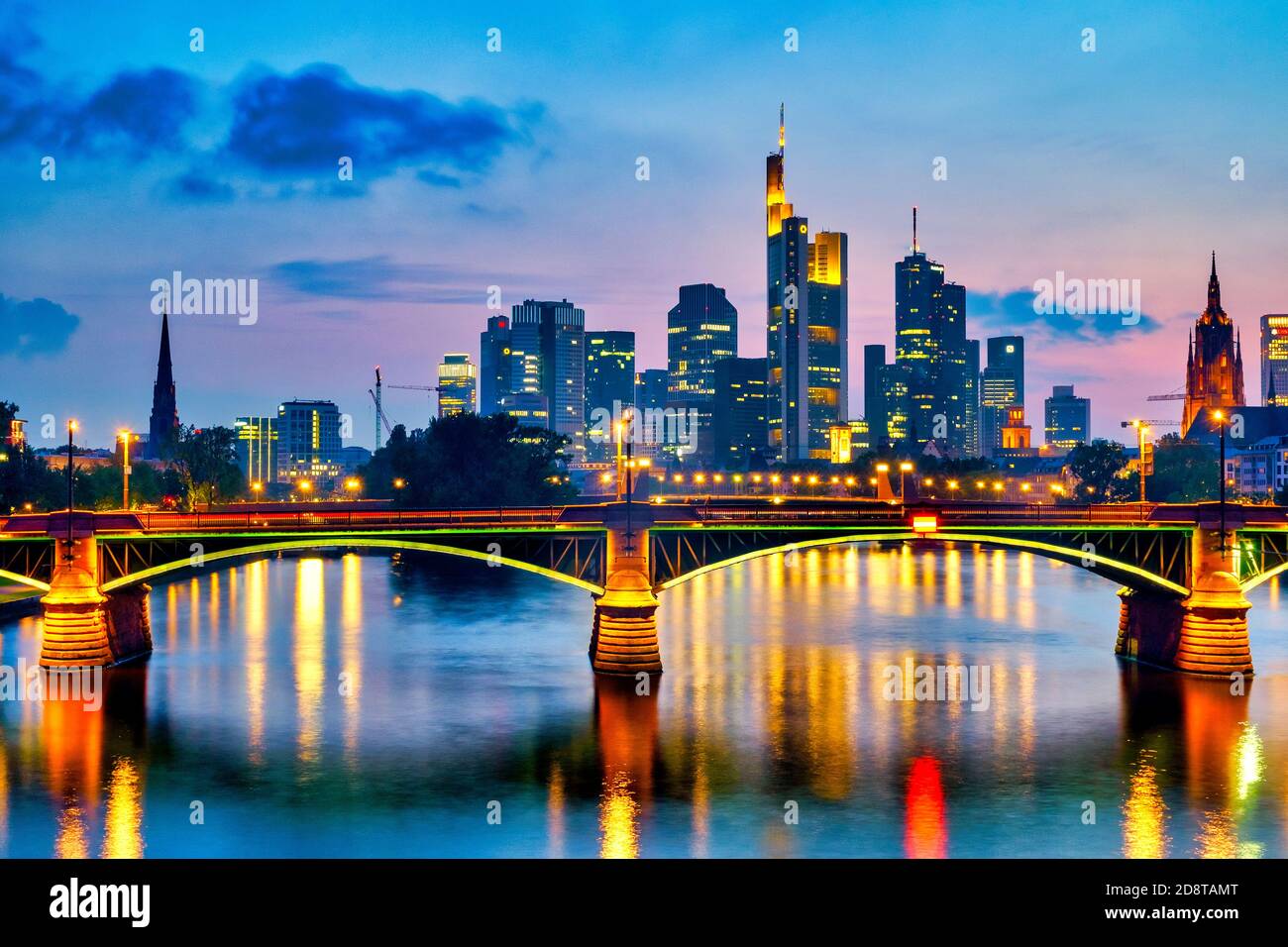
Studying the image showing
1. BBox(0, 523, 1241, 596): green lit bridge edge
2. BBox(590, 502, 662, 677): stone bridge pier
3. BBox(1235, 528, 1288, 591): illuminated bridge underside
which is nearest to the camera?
BBox(0, 523, 1241, 596): green lit bridge edge

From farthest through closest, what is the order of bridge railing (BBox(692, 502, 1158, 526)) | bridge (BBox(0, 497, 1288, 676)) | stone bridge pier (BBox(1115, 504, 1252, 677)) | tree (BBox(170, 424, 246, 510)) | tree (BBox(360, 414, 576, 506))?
1. tree (BBox(170, 424, 246, 510))
2. tree (BBox(360, 414, 576, 506))
3. bridge railing (BBox(692, 502, 1158, 526))
4. stone bridge pier (BBox(1115, 504, 1252, 677))
5. bridge (BBox(0, 497, 1288, 676))

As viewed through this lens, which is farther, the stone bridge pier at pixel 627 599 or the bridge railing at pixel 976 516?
Answer: the bridge railing at pixel 976 516

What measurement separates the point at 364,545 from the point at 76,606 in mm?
16112

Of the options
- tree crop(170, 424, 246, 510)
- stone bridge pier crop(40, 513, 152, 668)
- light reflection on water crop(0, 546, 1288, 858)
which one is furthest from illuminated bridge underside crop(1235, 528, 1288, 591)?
tree crop(170, 424, 246, 510)

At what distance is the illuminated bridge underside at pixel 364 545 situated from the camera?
7375 cm

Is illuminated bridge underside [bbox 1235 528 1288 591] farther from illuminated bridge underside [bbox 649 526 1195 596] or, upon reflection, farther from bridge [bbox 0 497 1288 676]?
illuminated bridge underside [bbox 649 526 1195 596]

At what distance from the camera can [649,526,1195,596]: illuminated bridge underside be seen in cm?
7750

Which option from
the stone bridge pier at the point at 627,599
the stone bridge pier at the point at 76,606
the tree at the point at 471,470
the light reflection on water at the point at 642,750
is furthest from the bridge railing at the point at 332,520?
the tree at the point at 471,470

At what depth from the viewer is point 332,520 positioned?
78000 millimetres

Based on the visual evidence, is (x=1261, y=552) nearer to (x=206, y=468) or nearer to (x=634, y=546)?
(x=634, y=546)

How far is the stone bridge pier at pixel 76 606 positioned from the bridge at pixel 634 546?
79 mm

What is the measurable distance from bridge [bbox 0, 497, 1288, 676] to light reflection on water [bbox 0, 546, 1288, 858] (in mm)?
3430

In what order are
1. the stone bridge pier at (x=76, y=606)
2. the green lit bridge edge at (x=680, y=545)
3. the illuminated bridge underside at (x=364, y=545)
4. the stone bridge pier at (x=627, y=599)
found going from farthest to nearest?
1. the stone bridge pier at (x=627, y=599)
2. the green lit bridge edge at (x=680, y=545)
3. the illuminated bridge underside at (x=364, y=545)
4. the stone bridge pier at (x=76, y=606)

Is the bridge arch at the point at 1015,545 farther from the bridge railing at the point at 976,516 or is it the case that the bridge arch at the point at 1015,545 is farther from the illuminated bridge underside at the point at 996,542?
the bridge railing at the point at 976,516
